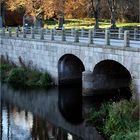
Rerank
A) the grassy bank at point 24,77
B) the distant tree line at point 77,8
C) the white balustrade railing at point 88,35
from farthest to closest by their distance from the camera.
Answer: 1. the distant tree line at point 77,8
2. the grassy bank at point 24,77
3. the white balustrade railing at point 88,35

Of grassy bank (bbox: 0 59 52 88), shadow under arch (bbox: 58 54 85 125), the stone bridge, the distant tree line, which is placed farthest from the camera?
the distant tree line

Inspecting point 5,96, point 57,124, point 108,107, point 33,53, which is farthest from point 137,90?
point 33,53

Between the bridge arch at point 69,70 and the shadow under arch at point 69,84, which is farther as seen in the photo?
the bridge arch at point 69,70

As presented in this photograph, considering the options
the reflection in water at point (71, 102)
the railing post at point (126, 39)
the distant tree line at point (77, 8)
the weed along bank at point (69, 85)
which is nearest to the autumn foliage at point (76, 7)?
the distant tree line at point (77, 8)

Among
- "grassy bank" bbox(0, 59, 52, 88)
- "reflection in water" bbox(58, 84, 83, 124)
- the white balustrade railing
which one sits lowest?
"reflection in water" bbox(58, 84, 83, 124)

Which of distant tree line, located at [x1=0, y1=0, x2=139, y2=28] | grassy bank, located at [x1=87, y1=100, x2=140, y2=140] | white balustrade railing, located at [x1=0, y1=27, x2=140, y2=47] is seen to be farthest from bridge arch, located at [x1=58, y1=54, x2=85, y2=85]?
distant tree line, located at [x1=0, y1=0, x2=139, y2=28]

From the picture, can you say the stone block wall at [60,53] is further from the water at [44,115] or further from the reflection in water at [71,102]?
the water at [44,115]

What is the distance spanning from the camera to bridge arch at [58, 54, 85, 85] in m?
35.2

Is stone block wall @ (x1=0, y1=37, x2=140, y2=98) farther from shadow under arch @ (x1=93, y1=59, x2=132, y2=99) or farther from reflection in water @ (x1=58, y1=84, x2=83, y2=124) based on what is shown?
reflection in water @ (x1=58, y1=84, x2=83, y2=124)

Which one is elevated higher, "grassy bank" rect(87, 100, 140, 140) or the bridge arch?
the bridge arch

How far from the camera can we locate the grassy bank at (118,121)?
830 inches

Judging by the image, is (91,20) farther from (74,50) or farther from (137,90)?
(137,90)

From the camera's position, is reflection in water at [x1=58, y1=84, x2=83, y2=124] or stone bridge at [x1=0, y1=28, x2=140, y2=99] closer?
stone bridge at [x1=0, y1=28, x2=140, y2=99]

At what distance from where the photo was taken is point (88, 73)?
30.3 meters
